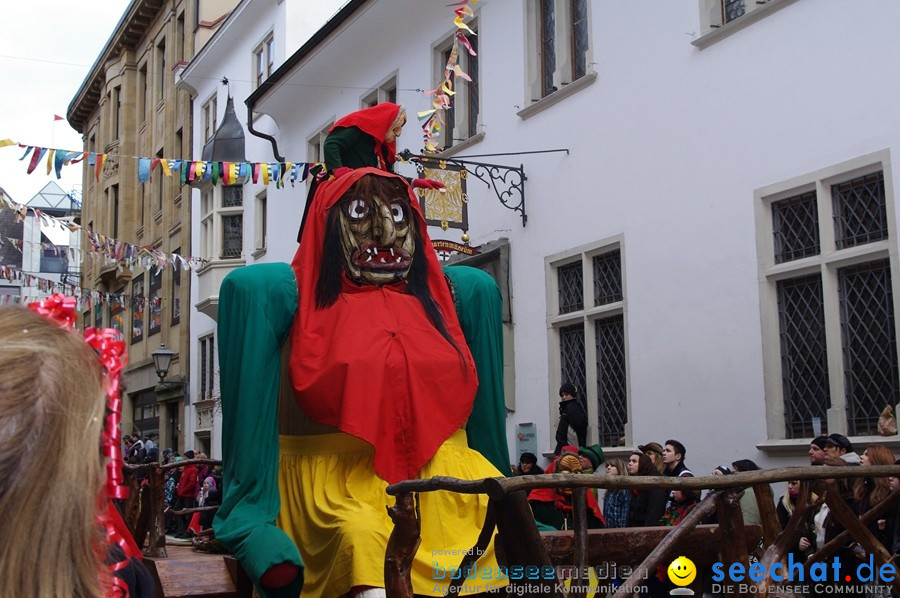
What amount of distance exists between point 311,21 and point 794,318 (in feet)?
49.6

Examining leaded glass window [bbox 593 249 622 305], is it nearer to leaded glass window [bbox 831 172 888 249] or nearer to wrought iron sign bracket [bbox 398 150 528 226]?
wrought iron sign bracket [bbox 398 150 528 226]

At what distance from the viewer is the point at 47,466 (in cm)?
128

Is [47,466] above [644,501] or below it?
above

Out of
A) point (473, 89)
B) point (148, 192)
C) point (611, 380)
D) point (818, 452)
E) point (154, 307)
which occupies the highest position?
point (148, 192)

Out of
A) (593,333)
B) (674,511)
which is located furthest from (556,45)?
(674,511)

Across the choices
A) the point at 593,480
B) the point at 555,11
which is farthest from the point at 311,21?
the point at 593,480

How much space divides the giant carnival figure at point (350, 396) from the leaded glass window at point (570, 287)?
7135 millimetres

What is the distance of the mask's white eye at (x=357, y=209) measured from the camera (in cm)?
473

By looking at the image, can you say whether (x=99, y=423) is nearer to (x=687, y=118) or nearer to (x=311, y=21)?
(x=687, y=118)

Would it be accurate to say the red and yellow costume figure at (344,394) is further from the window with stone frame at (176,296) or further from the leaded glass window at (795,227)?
the window with stone frame at (176,296)

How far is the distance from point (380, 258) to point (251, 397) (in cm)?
85

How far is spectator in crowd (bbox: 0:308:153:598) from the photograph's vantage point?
1.26 metres

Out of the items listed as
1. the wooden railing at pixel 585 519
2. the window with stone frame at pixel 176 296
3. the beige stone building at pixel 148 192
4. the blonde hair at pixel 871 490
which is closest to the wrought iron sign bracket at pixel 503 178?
the blonde hair at pixel 871 490

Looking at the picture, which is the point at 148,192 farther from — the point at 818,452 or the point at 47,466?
the point at 47,466
